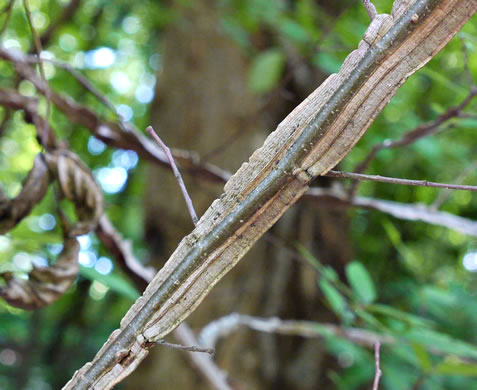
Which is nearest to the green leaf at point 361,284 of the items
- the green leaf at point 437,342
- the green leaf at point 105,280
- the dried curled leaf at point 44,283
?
the green leaf at point 437,342

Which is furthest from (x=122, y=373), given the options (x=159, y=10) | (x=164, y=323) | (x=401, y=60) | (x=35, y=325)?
(x=35, y=325)

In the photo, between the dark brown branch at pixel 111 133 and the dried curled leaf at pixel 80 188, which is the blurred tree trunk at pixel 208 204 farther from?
the dried curled leaf at pixel 80 188

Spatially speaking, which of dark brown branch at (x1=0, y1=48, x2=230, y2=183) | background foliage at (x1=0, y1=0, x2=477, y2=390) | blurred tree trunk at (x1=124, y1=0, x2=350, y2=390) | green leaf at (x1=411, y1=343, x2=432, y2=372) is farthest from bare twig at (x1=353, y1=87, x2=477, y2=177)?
blurred tree trunk at (x1=124, y1=0, x2=350, y2=390)

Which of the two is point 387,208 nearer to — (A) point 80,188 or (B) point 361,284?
(B) point 361,284

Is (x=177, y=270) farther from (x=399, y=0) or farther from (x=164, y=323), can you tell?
(x=399, y=0)

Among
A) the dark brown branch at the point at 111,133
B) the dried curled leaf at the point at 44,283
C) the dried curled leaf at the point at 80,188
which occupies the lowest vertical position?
the dried curled leaf at the point at 44,283

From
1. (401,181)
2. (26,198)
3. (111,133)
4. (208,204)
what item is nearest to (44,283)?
(26,198)
